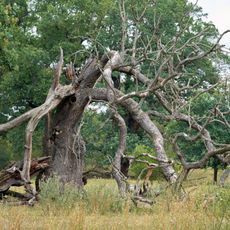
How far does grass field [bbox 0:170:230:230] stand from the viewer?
9.24 m

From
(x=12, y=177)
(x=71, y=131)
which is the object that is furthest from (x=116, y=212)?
(x=71, y=131)

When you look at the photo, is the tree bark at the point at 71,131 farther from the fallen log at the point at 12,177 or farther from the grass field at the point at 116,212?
the grass field at the point at 116,212

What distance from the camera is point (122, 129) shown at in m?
16.4

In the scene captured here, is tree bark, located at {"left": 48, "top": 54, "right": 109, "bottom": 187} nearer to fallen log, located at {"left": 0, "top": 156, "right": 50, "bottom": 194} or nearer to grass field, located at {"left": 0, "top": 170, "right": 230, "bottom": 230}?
fallen log, located at {"left": 0, "top": 156, "right": 50, "bottom": 194}

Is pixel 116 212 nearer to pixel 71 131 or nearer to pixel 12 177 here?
pixel 12 177

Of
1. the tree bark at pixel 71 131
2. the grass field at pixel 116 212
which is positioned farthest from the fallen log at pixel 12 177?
the grass field at pixel 116 212

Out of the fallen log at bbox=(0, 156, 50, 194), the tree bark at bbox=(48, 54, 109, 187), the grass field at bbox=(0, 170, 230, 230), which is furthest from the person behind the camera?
the tree bark at bbox=(48, 54, 109, 187)

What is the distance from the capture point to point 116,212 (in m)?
13.3

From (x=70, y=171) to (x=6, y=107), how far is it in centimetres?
1936

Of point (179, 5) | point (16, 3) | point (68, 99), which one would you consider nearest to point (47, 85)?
point (16, 3)

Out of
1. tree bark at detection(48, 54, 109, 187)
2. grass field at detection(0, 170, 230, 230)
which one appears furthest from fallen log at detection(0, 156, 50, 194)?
grass field at detection(0, 170, 230, 230)

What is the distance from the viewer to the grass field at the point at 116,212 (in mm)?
9242

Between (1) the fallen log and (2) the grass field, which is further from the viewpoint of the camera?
(1) the fallen log

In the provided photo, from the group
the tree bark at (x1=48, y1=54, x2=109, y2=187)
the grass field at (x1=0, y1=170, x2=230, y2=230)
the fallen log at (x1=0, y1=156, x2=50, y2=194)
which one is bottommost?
the grass field at (x1=0, y1=170, x2=230, y2=230)
